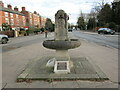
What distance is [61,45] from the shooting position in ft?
15.7

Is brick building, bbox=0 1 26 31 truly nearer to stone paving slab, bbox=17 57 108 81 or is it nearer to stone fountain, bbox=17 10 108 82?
stone fountain, bbox=17 10 108 82

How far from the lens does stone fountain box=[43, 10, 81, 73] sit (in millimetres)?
4786

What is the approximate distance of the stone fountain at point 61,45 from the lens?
4.79m

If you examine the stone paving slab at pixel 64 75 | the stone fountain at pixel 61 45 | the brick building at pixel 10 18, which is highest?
the brick building at pixel 10 18

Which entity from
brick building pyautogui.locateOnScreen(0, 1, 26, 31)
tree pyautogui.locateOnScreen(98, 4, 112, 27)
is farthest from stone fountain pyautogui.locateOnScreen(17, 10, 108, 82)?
tree pyautogui.locateOnScreen(98, 4, 112, 27)

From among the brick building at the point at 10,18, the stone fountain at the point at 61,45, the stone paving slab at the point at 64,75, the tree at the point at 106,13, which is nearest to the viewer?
the stone paving slab at the point at 64,75

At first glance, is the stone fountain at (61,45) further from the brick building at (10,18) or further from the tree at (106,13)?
the tree at (106,13)

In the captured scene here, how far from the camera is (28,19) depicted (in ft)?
219

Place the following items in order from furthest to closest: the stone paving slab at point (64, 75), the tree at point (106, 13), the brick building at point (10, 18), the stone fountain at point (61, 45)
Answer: the tree at point (106, 13) < the brick building at point (10, 18) < the stone fountain at point (61, 45) < the stone paving slab at point (64, 75)

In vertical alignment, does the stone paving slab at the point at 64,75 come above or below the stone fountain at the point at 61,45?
below

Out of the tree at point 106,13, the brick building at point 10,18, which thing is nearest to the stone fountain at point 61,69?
the brick building at point 10,18

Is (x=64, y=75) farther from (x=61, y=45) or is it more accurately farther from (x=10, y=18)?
(x=10, y=18)

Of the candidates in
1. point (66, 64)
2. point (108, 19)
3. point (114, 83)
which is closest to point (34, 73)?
point (66, 64)

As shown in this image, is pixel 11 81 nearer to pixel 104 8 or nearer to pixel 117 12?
pixel 117 12
